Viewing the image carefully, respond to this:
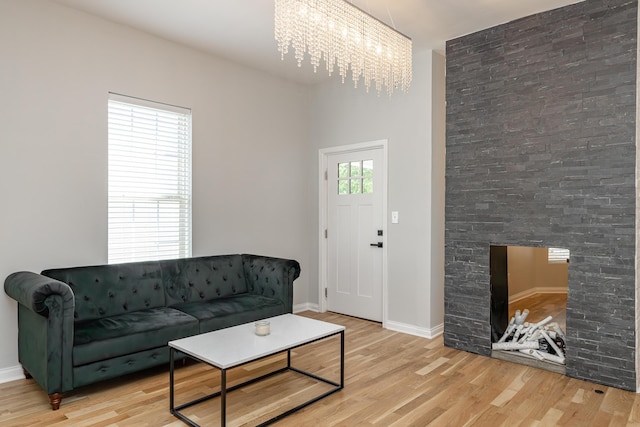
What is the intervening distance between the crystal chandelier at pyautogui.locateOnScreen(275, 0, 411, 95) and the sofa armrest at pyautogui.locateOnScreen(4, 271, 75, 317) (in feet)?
6.56

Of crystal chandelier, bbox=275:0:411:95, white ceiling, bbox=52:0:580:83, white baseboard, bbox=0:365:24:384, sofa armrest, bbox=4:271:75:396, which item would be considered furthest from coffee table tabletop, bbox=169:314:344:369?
white ceiling, bbox=52:0:580:83

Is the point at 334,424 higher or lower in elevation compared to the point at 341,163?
lower

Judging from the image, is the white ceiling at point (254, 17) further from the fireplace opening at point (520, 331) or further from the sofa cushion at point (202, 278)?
the sofa cushion at point (202, 278)

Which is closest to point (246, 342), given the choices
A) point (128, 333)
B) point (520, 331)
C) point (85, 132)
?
point (128, 333)

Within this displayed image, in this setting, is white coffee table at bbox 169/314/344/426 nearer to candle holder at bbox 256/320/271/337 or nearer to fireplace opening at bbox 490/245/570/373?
candle holder at bbox 256/320/271/337

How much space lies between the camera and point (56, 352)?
263 centimetres

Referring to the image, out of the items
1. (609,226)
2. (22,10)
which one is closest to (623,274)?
(609,226)

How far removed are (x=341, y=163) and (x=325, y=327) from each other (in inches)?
101

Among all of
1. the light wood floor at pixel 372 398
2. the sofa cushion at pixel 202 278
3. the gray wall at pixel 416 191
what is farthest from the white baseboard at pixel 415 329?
the sofa cushion at pixel 202 278

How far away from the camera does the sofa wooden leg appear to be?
2.65m

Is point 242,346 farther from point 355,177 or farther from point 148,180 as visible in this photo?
point 355,177

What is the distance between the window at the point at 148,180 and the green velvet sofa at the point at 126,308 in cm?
24

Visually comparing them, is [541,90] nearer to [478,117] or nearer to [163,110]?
[478,117]

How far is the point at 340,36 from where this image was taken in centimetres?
265
